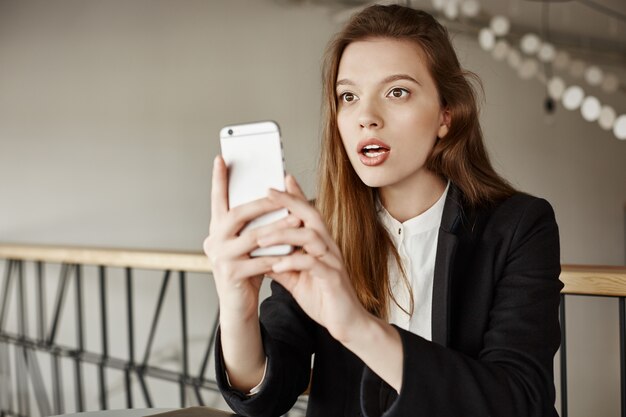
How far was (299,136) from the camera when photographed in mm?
3775

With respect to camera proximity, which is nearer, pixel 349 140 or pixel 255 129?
pixel 255 129

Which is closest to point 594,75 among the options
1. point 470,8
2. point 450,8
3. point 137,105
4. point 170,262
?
point 470,8

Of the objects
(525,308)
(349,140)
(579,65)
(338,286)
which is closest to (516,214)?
(525,308)

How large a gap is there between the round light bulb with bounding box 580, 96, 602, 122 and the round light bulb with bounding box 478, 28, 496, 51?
2.48ft

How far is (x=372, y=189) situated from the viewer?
1199 mm

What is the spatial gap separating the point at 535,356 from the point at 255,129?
480mm

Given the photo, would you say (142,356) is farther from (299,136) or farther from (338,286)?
(338,286)

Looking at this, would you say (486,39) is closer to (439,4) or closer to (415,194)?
(439,4)

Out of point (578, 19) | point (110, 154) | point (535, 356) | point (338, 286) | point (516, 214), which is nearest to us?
point (338, 286)

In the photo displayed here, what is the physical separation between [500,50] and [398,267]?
3.45m

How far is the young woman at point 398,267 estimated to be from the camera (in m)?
0.82

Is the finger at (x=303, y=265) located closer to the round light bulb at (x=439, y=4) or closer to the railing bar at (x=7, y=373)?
the railing bar at (x=7, y=373)

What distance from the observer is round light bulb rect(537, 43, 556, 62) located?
432 cm

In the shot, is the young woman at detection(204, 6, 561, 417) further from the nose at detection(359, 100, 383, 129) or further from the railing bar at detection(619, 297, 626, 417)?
the railing bar at detection(619, 297, 626, 417)
